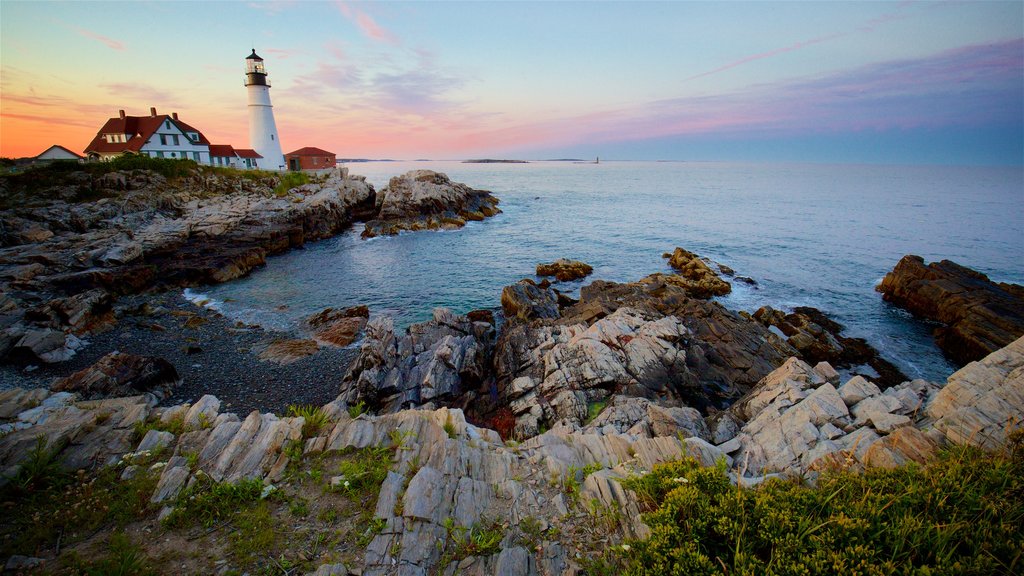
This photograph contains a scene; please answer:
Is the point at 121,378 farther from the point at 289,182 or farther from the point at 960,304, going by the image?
the point at 289,182

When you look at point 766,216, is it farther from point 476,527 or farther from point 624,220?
point 476,527

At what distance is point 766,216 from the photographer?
72812 millimetres

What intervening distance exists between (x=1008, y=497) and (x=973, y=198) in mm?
135826

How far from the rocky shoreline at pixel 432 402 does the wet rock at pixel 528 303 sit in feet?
0.63

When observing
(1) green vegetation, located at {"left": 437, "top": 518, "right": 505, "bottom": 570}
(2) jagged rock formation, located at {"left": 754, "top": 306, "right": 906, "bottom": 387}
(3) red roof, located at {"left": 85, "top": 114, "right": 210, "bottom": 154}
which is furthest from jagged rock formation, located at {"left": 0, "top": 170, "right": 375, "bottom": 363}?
(2) jagged rock formation, located at {"left": 754, "top": 306, "right": 906, "bottom": 387}

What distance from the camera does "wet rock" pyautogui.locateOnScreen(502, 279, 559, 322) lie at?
26.5m

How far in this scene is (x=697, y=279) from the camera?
35.9 meters

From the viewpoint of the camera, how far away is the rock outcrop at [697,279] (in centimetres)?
3316

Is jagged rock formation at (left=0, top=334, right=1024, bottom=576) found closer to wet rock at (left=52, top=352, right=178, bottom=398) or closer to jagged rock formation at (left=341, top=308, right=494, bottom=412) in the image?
wet rock at (left=52, top=352, right=178, bottom=398)

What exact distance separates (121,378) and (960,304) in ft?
152

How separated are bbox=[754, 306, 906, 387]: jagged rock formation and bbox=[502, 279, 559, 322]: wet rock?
1430 centimetres

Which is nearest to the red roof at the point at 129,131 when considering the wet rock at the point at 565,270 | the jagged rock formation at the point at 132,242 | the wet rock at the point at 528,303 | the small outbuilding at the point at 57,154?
the small outbuilding at the point at 57,154

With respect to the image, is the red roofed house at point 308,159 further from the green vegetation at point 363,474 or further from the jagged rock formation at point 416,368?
the green vegetation at point 363,474

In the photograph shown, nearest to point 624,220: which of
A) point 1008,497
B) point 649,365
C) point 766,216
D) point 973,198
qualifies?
point 766,216
